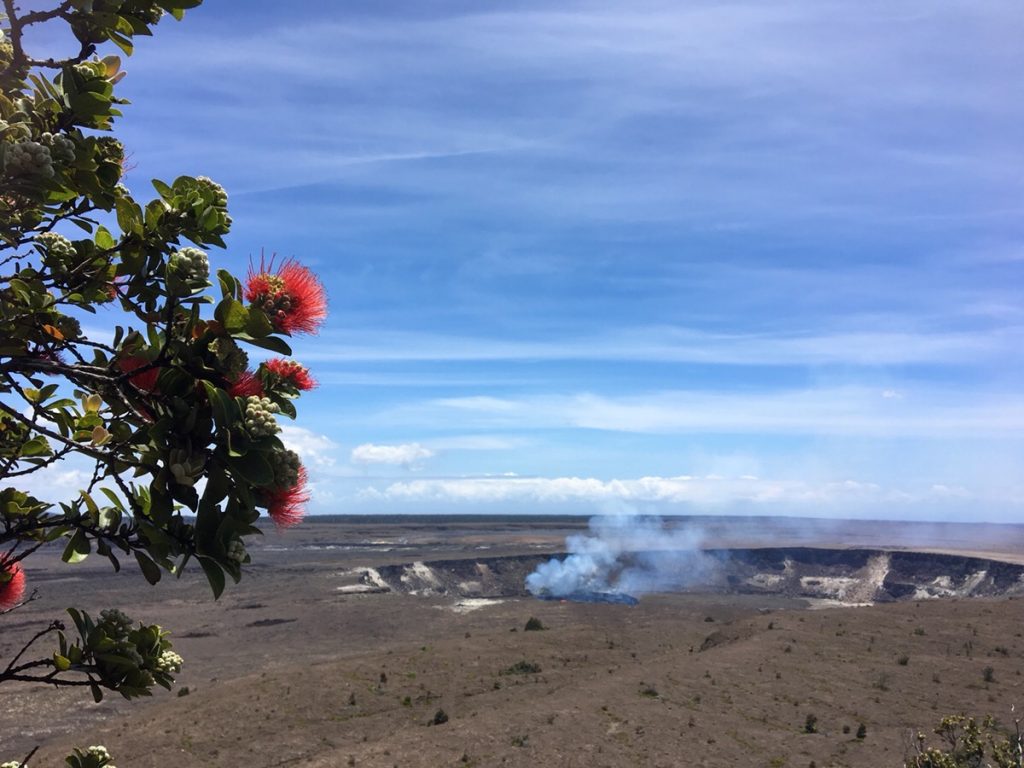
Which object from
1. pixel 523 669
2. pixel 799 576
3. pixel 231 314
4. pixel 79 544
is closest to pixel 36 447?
pixel 79 544

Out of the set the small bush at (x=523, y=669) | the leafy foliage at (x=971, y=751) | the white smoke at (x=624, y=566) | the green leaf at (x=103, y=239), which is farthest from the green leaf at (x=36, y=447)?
the white smoke at (x=624, y=566)

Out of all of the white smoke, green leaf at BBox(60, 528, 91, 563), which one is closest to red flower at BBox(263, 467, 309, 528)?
green leaf at BBox(60, 528, 91, 563)

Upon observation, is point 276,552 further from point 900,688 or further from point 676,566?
point 900,688

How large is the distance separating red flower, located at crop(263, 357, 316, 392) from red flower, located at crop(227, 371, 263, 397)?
0.12 m

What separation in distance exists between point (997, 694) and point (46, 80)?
103 feet

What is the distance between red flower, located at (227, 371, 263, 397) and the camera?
2.37 meters

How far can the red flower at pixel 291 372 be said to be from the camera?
2.60 metres

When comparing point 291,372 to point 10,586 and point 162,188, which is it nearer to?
point 162,188

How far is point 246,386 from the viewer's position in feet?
7.94

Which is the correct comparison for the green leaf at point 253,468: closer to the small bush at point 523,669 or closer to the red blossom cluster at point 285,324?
the red blossom cluster at point 285,324

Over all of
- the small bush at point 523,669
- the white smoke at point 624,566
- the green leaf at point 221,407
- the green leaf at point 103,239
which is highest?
the green leaf at point 103,239

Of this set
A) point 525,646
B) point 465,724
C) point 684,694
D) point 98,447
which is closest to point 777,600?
point 525,646

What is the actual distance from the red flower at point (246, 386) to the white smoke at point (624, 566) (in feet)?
221

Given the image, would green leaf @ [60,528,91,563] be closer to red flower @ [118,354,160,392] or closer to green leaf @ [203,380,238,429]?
red flower @ [118,354,160,392]
